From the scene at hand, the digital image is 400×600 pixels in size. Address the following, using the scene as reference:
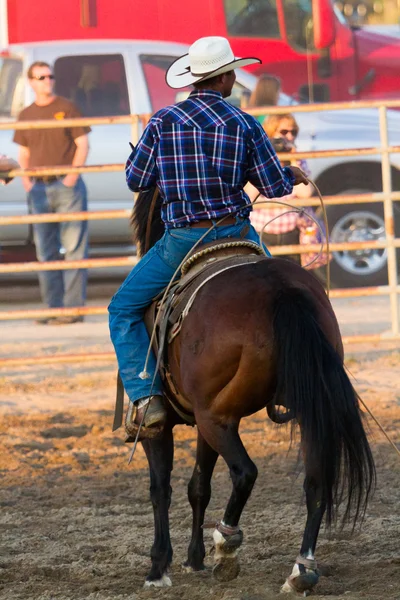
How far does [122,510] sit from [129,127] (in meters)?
6.49

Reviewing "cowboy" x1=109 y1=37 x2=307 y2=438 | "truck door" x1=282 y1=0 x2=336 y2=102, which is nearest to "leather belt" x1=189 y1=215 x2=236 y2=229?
"cowboy" x1=109 y1=37 x2=307 y2=438

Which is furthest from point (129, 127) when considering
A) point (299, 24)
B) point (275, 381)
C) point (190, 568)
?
point (275, 381)

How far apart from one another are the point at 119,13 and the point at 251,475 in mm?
8802

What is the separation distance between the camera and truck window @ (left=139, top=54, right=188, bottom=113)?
11133 millimetres

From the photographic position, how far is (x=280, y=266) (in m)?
3.87

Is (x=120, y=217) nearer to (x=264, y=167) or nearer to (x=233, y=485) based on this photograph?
(x=264, y=167)

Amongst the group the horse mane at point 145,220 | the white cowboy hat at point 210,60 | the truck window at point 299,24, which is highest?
the truck window at point 299,24

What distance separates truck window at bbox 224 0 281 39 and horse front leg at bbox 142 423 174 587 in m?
8.24

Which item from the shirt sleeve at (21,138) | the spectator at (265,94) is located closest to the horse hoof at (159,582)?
the shirt sleeve at (21,138)

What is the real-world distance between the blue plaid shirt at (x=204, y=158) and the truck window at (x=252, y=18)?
26.2 ft

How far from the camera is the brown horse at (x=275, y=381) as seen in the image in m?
3.61

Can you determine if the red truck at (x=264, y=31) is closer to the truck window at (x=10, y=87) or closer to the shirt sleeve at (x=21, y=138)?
the truck window at (x=10, y=87)

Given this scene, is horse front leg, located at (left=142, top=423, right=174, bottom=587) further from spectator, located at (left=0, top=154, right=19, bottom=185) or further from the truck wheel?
the truck wheel

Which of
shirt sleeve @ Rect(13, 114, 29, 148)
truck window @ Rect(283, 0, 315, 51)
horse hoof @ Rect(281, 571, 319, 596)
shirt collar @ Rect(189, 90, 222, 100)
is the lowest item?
horse hoof @ Rect(281, 571, 319, 596)
